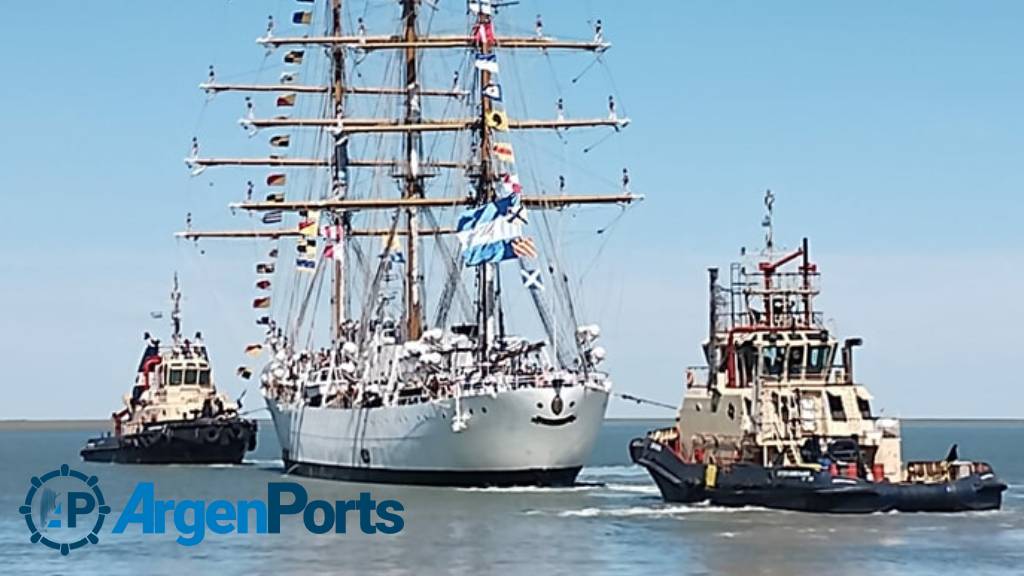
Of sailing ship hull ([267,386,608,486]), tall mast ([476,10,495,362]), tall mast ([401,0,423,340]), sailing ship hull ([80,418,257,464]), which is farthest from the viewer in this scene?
sailing ship hull ([80,418,257,464])

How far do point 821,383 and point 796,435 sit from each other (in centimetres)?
221

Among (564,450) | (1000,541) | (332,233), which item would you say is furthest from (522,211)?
(1000,541)

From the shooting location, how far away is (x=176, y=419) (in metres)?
118

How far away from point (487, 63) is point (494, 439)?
571 inches

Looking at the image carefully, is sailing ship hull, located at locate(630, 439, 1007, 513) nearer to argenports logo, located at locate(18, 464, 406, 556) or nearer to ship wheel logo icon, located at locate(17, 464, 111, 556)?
argenports logo, located at locate(18, 464, 406, 556)

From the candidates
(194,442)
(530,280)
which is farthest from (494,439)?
(194,442)

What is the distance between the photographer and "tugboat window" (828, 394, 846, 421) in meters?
62.7

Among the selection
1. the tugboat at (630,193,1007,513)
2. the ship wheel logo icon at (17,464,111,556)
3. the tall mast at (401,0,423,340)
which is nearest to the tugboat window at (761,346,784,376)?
the tugboat at (630,193,1007,513)

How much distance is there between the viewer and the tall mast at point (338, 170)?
317ft

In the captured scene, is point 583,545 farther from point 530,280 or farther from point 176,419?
point 176,419

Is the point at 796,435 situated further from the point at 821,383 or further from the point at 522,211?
the point at 522,211

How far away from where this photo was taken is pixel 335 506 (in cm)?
7188

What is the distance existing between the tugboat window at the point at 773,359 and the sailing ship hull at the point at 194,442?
184 ft

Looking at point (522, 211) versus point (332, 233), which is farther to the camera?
point (332, 233)
